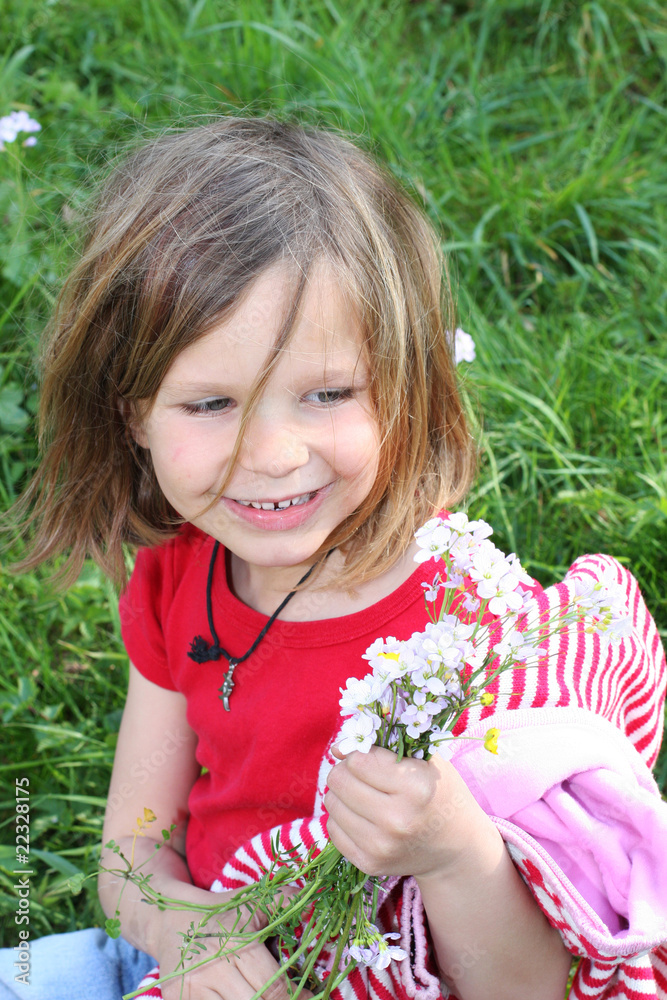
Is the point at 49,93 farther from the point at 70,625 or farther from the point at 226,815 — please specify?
the point at 226,815

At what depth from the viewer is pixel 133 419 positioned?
1738 millimetres

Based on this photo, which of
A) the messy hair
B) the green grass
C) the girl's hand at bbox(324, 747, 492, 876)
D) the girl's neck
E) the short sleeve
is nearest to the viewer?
the girl's hand at bbox(324, 747, 492, 876)

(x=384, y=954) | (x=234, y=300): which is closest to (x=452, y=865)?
(x=384, y=954)

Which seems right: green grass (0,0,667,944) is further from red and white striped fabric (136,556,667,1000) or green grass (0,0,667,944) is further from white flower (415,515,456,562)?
white flower (415,515,456,562)

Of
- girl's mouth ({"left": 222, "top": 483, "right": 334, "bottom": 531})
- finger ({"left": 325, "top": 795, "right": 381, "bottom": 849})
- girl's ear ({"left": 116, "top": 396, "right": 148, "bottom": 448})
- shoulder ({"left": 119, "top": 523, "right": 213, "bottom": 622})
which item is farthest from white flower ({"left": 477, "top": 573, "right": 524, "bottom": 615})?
shoulder ({"left": 119, "top": 523, "right": 213, "bottom": 622})

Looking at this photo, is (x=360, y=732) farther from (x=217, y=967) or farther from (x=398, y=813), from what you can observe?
(x=217, y=967)

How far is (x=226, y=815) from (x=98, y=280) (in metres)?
1.05

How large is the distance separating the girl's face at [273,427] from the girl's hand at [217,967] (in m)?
0.66

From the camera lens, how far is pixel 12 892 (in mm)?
2230

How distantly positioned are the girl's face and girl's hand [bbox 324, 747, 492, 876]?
1.57ft

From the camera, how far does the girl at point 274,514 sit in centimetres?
139

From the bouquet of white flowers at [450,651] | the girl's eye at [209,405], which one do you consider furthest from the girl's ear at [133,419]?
the bouquet of white flowers at [450,651]

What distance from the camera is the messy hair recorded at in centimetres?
147

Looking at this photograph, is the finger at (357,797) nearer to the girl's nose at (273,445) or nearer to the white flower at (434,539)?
the white flower at (434,539)
